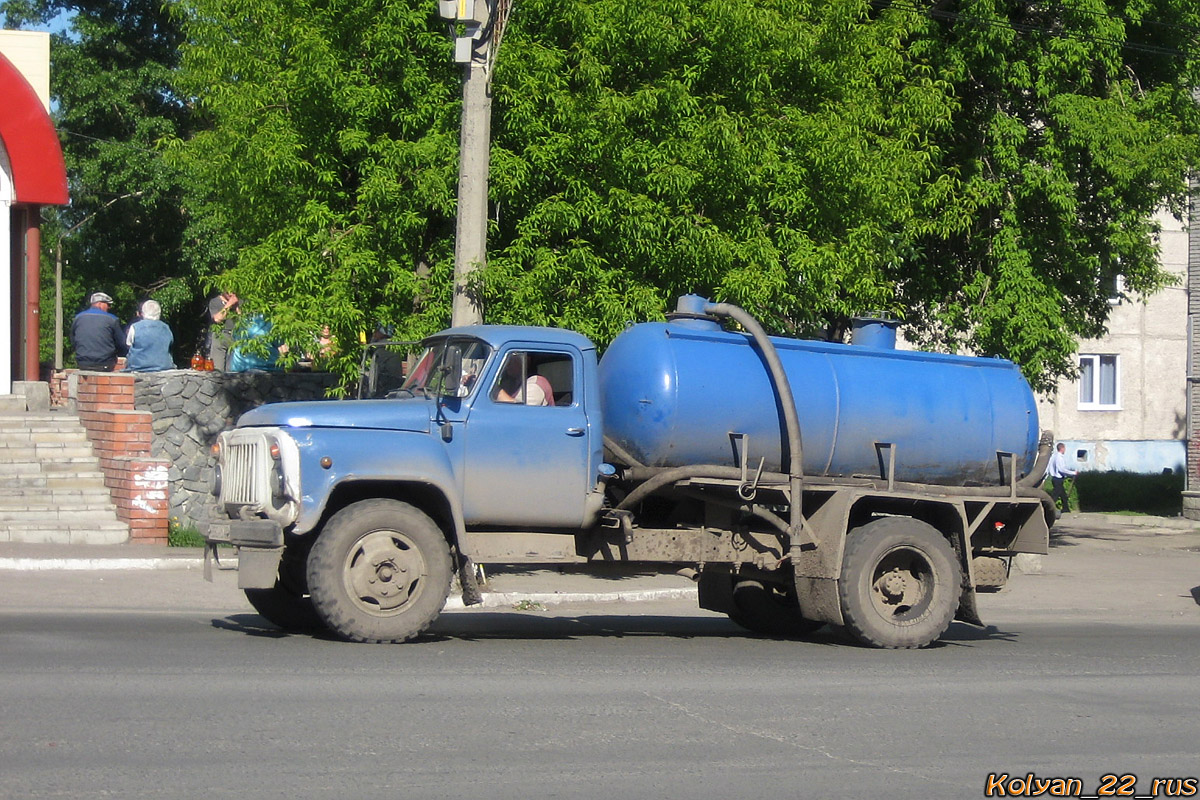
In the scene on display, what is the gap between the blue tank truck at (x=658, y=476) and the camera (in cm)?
930

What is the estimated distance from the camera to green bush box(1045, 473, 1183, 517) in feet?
108

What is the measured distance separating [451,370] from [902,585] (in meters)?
3.90

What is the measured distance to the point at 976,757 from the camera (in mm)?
6750

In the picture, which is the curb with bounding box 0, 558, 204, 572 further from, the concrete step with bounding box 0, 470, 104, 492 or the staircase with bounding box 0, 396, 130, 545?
the concrete step with bounding box 0, 470, 104, 492

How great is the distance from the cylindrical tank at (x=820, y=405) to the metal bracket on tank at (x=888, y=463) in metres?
0.03

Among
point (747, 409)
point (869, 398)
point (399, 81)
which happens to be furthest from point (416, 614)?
point (399, 81)

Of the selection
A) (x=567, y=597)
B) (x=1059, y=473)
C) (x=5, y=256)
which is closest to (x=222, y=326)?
(x=567, y=597)

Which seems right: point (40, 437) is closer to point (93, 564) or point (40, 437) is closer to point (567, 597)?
point (93, 564)

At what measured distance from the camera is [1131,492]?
110ft

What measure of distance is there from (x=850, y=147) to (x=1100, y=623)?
540 centimetres

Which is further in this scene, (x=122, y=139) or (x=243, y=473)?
(x=122, y=139)

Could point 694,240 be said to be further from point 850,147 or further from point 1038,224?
point 1038,224

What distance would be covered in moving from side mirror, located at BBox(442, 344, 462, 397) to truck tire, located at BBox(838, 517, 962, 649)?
3.25m

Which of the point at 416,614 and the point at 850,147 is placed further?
the point at 850,147
